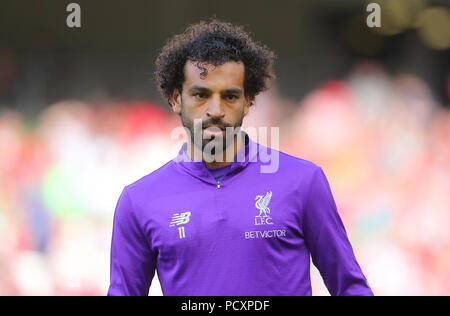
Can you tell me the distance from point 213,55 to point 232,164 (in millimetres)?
418

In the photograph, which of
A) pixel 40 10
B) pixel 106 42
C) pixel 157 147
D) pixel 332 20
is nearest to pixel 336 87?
pixel 332 20

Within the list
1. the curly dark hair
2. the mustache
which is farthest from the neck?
the curly dark hair

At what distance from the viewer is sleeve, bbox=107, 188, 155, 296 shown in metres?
2.49

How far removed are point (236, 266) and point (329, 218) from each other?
0.38 metres

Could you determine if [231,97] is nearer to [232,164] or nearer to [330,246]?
[232,164]

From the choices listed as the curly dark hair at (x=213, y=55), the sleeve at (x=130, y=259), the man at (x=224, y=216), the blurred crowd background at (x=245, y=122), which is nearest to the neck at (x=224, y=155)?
the man at (x=224, y=216)

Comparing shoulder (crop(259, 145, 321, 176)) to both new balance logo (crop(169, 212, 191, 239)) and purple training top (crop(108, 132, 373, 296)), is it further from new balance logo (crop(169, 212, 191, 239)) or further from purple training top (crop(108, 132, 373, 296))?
new balance logo (crop(169, 212, 191, 239))

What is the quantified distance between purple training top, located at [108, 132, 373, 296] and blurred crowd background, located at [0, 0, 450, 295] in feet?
9.20

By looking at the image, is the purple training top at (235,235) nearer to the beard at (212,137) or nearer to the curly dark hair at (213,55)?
the beard at (212,137)

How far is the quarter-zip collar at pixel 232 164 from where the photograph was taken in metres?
2.53

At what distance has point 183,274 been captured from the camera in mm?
2395

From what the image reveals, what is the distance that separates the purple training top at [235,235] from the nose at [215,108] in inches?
8.2

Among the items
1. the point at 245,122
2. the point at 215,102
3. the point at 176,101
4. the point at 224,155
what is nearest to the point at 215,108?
the point at 215,102

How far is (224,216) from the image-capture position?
2.40m
